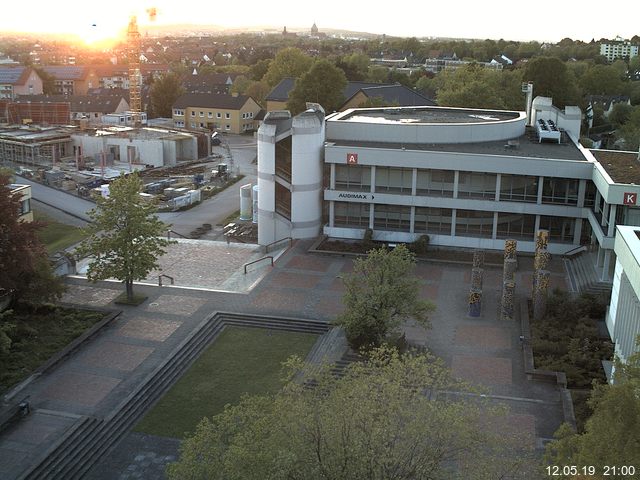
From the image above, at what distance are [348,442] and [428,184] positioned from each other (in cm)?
2955

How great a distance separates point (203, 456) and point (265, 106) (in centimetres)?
9460

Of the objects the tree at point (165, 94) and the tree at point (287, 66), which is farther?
the tree at point (287, 66)

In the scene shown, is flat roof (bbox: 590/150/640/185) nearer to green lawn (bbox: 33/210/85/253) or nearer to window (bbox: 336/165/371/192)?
window (bbox: 336/165/371/192)

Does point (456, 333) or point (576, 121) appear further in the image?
point (576, 121)

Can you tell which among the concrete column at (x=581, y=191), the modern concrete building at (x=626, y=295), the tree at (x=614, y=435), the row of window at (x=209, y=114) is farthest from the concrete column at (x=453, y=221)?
the row of window at (x=209, y=114)

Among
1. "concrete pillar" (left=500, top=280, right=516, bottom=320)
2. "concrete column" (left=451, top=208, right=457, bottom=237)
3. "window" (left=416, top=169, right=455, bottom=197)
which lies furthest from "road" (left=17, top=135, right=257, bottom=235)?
"concrete pillar" (left=500, top=280, right=516, bottom=320)

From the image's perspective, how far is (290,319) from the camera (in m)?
32.4

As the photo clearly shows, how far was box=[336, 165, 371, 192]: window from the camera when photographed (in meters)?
43.9

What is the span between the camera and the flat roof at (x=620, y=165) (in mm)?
36625

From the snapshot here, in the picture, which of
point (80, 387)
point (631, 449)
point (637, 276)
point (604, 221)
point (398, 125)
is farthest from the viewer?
point (398, 125)

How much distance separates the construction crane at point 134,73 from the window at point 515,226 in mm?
59372

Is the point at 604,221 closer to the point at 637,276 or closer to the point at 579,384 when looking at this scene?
the point at 579,384

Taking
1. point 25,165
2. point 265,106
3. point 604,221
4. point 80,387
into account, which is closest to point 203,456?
point 80,387
